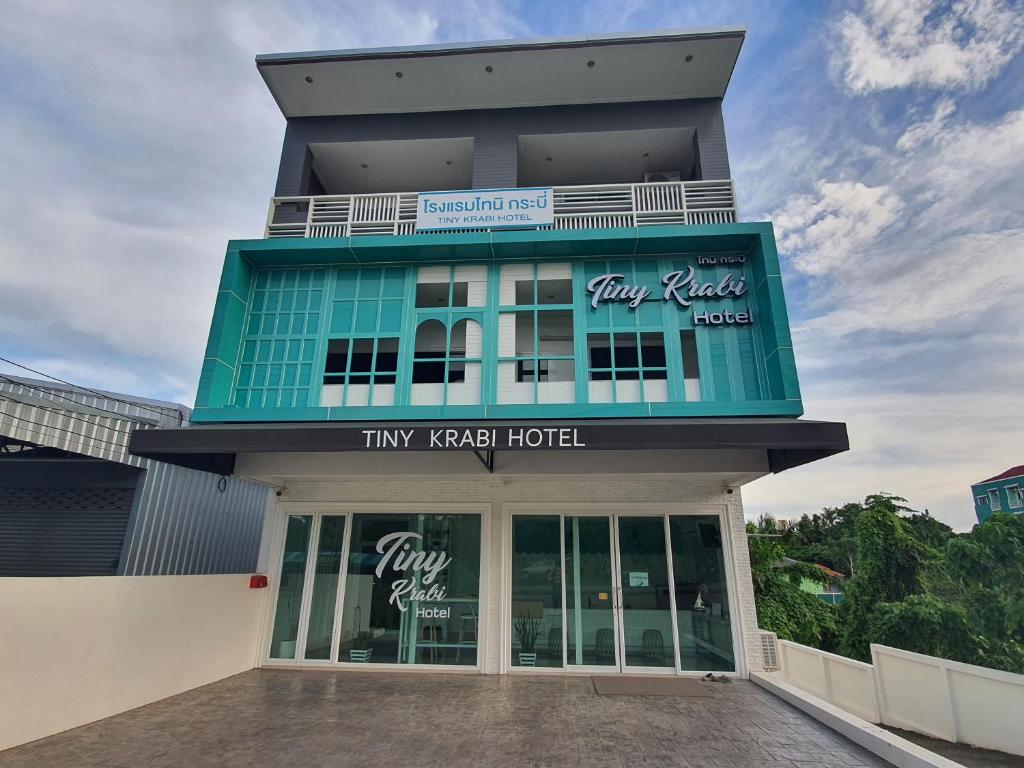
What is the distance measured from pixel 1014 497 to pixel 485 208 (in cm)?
4563

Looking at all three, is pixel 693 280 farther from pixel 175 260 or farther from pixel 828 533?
pixel 828 533

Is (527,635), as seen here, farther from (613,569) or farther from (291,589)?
(291,589)

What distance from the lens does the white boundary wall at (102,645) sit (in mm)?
4457

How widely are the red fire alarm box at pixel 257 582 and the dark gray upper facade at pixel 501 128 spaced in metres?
7.46

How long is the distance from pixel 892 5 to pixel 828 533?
153 ft

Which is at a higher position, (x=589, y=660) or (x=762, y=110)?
(x=762, y=110)

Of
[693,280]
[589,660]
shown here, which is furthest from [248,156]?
[589,660]

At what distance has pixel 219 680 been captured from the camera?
6980 mm

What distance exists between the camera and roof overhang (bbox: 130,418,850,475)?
19.4 feet

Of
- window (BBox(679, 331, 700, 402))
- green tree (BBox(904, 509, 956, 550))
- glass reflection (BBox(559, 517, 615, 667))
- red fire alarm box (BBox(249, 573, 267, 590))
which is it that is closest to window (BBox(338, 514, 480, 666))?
red fire alarm box (BBox(249, 573, 267, 590))

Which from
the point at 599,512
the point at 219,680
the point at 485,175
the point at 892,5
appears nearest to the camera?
the point at 219,680

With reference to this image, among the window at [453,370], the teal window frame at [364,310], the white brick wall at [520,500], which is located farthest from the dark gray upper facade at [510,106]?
the white brick wall at [520,500]

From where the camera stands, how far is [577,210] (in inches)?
369

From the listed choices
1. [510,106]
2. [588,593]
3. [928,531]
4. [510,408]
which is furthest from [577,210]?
[928,531]
